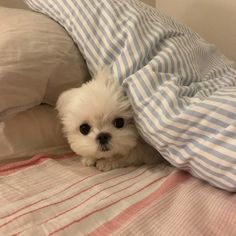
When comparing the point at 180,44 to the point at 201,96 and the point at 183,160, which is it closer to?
the point at 201,96

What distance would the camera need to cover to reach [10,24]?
943 millimetres

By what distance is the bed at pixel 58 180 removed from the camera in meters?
0.59

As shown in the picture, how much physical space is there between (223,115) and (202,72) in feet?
1.15

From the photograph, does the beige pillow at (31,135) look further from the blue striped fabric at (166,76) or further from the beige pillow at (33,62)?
the blue striped fabric at (166,76)

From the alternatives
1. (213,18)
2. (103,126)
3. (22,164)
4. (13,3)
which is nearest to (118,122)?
(103,126)

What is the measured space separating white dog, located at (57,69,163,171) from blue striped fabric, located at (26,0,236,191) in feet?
0.14

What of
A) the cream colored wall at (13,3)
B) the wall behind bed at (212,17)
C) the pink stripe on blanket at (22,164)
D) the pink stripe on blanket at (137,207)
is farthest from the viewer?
the wall behind bed at (212,17)

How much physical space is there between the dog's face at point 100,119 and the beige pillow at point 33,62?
9 centimetres

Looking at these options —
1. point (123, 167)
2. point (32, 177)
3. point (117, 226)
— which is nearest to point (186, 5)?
point (123, 167)

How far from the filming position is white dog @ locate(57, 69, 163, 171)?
2.74 ft

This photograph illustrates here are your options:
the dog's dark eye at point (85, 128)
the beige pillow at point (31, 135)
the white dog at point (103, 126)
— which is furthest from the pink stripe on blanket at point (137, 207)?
the beige pillow at point (31, 135)

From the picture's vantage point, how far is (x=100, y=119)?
85 centimetres

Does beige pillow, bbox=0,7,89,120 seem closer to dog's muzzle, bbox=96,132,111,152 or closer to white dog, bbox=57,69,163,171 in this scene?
white dog, bbox=57,69,163,171

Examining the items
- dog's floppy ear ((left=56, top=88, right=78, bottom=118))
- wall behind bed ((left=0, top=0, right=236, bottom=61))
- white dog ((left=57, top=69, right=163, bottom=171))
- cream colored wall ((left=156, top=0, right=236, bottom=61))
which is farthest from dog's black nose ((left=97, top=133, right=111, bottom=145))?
cream colored wall ((left=156, top=0, right=236, bottom=61))
